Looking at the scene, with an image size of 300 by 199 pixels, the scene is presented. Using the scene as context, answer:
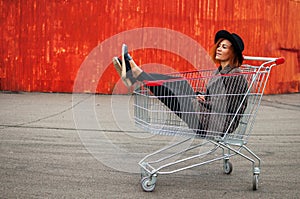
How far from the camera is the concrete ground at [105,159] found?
162 inches

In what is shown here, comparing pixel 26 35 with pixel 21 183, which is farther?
pixel 26 35

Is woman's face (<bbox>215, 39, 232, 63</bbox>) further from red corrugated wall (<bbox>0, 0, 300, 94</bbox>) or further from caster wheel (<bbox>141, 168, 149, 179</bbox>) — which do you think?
red corrugated wall (<bbox>0, 0, 300, 94</bbox>)

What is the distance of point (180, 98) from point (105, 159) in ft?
4.94

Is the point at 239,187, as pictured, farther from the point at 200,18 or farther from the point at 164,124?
the point at 200,18

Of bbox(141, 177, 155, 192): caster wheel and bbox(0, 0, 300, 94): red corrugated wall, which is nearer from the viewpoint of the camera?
bbox(141, 177, 155, 192): caster wheel

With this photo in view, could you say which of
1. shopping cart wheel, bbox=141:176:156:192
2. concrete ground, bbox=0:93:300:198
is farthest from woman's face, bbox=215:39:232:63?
shopping cart wheel, bbox=141:176:156:192

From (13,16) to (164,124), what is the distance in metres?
8.65

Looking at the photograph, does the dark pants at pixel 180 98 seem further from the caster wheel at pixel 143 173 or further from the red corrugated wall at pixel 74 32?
the red corrugated wall at pixel 74 32

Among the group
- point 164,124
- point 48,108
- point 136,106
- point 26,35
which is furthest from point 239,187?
point 26,35

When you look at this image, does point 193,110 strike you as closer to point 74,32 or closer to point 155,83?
point 155,83

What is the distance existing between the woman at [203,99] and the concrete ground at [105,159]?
1.90 ft

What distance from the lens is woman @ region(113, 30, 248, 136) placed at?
406 centimetres

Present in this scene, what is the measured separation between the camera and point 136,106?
4.28 m

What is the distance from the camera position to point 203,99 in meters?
4.16
